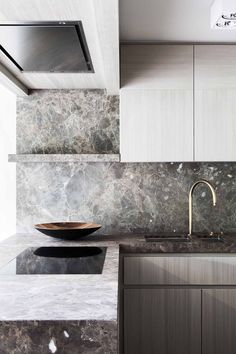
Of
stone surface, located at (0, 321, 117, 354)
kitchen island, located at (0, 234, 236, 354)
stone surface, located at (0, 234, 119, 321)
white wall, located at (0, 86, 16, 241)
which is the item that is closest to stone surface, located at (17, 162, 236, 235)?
white wall, located at (0, 86, 16, 241)

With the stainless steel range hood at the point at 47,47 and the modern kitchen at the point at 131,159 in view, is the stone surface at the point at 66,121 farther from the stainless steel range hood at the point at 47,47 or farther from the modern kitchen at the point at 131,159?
the stainless steel range hood at the point at 47,47

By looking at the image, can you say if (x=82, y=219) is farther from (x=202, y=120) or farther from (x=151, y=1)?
(x=151, y=1)

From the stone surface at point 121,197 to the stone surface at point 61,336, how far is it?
85.1 inches

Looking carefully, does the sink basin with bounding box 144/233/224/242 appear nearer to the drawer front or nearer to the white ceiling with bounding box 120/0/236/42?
the drawer front

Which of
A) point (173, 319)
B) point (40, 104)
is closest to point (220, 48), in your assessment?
point (40, 104)

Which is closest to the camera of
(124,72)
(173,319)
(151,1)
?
(151,1)

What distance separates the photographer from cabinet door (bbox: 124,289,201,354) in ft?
8.99

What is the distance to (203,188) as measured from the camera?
3.40 meters

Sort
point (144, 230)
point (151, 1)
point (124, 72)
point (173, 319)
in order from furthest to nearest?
1. point (144, 230)
2. point (124, 72)
3. point (173, 319)
4. point (151, 1)

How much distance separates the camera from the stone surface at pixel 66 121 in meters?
3.41

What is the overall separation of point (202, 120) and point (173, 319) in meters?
1.35

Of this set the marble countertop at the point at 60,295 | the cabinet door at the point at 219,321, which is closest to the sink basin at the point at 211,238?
the cabinet door at the point at 219,321

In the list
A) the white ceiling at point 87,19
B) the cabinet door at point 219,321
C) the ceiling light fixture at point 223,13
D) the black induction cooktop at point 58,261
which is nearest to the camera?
the white ceiling at point 87,19

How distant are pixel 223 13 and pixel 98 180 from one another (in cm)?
161
